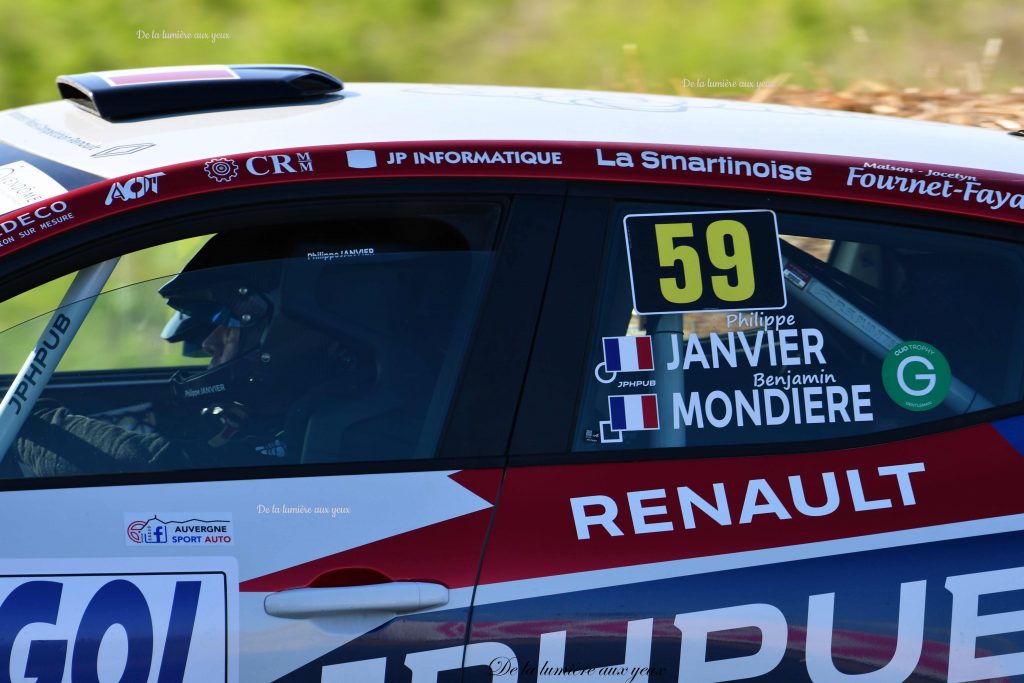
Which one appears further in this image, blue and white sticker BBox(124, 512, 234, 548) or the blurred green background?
the blurred green background

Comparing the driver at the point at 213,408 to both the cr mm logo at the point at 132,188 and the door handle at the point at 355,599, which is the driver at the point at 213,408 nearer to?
the cr mm logo at the point at 132,188

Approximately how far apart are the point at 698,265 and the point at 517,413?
38cm

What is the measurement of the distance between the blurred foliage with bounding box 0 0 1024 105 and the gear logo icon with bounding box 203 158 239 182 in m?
5.87

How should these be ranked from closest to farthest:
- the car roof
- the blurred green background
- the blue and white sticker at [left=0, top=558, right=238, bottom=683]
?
the blue and white sticker at [left=0, top=558, right=238, bottom=683]
the car roof
the blurred green background

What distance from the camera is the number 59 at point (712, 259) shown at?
78.9 inches

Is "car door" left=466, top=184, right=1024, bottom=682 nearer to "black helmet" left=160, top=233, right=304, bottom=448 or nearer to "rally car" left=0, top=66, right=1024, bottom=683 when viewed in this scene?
"rally car" left=0, top=66, right=1024, bottom=683

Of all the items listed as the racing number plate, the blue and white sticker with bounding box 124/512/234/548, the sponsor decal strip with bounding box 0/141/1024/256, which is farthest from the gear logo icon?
the racing number plate

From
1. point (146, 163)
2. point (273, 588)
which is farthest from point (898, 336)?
point (146, 163)

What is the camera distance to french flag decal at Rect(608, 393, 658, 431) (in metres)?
1.98

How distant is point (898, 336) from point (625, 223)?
1.61 feet

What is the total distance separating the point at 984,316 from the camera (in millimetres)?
2055

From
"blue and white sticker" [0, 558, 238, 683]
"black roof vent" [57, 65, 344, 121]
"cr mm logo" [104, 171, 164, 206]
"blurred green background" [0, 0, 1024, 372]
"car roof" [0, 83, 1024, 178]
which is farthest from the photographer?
"blurred green background" [0, 0, 1024, 372]

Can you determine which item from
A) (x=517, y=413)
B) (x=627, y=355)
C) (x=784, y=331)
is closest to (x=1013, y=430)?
(x=784, y=331)

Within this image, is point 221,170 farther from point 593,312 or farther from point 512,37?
point 512,37
